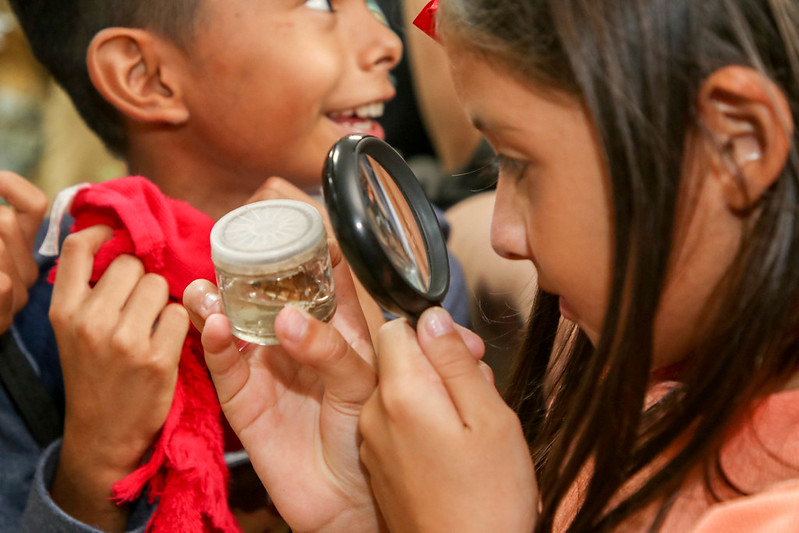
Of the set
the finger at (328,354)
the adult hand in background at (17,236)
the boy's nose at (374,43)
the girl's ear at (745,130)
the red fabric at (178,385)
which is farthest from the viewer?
the boy's nose at (374,43)

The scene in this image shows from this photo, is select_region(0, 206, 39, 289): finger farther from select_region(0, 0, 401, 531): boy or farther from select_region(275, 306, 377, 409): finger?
select_region(275, 306, 377, 409): finger

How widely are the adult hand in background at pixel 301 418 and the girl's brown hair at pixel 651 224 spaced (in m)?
0.18

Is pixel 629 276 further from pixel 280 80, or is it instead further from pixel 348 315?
pixel 280 80

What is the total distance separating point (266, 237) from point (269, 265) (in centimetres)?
3

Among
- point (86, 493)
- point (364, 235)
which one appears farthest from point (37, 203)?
point (364, 235)

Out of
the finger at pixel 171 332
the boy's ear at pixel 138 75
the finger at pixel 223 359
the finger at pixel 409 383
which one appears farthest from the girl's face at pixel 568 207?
the boy's ear at pixel 138 75

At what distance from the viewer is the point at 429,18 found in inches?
26.3

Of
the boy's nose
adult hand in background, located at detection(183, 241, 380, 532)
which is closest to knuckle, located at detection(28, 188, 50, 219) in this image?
adult hand in background, located at detection(183, 241, 380, 532)

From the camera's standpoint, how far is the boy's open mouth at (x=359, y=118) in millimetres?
962

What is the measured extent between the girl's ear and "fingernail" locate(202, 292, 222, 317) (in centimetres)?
40

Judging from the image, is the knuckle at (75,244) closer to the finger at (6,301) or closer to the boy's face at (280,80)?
the finger at (6,301)

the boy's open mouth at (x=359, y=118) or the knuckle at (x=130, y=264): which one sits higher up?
the boy's open mouth at (x=359, y=118)

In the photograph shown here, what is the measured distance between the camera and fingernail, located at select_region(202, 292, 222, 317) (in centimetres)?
64

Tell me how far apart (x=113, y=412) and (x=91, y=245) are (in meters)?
0.17
